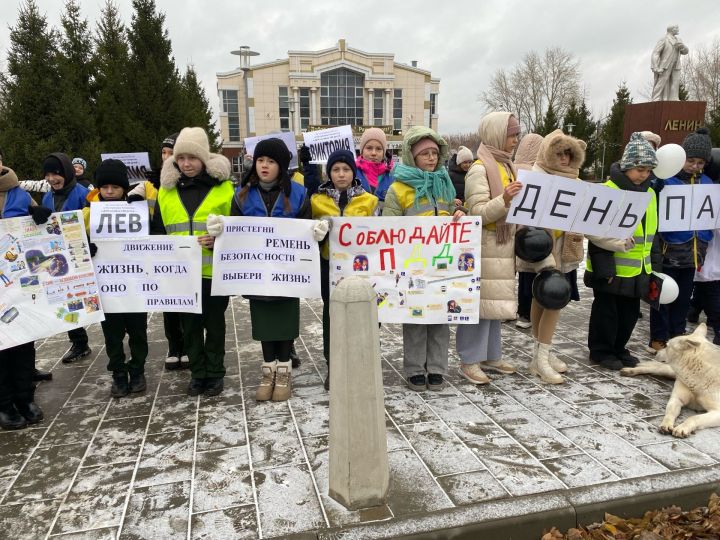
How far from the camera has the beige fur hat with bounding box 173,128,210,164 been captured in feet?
13.6

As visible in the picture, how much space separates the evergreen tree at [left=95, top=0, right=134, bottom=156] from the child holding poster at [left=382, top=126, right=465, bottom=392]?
1153cm

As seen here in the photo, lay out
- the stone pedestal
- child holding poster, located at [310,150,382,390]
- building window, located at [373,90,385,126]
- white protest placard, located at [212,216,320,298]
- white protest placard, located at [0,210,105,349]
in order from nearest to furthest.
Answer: white protest placard, located at [0,210,105,349] < white protest placard, located at [212,216,320,298] < child holding poster, located at [310,150,382,390] < the stone pedestal < building window, located at [373,90,385,126]

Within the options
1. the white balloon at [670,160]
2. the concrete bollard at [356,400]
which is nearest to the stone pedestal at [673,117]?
the white balloon at [670,160]

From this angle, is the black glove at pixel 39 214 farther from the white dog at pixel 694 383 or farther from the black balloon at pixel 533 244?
the white dog at pixel 694 383

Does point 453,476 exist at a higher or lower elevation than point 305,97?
lower

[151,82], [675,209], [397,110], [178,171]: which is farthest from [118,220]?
[397,110]

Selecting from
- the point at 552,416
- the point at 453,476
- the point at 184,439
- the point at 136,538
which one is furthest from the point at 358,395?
the point at 552,416

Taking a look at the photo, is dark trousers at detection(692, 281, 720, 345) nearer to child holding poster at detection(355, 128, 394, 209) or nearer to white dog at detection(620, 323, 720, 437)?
white dog at detection(620, 323, 720, 437)

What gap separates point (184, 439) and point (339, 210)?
2.30 meters

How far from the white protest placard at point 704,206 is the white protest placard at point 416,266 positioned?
9.08 ft

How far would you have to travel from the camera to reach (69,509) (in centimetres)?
292

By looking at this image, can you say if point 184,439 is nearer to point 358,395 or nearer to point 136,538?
point 136,538

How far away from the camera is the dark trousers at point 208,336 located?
177 inches

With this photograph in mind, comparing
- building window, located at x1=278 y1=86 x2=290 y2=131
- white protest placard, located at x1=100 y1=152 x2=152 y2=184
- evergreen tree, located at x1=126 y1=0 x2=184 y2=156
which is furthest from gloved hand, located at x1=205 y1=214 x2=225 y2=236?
building window, located at x1=278 y1=86 x2=290 y2=131
